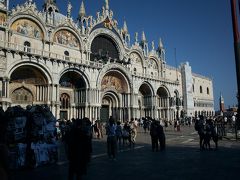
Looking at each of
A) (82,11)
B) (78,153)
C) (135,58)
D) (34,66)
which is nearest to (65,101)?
(34,66)

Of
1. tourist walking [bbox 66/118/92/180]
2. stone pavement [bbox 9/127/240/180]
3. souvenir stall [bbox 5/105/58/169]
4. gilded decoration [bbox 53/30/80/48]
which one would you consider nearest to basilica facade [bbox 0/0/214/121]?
gilded decoration [bbox 53/30/80/48]

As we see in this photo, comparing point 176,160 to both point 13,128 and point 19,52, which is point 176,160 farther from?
point 19,52

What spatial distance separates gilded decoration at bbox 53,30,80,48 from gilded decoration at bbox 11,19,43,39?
2365 millimetres

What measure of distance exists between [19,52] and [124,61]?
718 inches

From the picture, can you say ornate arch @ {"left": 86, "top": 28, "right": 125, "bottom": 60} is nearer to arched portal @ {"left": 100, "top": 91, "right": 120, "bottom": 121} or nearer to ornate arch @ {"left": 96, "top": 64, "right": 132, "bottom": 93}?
ornate arch @ {"left": 96, "top": 64, "right": 132, "bottom": 93}

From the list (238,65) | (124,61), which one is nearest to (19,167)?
(238,65)

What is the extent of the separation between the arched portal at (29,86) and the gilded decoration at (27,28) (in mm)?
4412

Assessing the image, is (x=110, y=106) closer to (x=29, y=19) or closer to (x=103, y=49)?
(x=103, y=49)

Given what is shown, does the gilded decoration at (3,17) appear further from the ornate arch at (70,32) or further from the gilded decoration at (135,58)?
the gilded decoration at (135,58)

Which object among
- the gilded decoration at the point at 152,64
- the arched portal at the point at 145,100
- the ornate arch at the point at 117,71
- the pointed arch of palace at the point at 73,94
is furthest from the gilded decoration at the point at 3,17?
the gilded decoration at the point at 152,64

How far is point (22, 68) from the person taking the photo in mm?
26484

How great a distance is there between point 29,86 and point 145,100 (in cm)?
2321

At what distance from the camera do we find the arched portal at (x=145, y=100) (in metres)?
43.9

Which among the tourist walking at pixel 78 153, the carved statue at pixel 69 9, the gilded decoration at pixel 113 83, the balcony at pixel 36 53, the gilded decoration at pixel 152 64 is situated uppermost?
the carved statue at pixel 69 9
